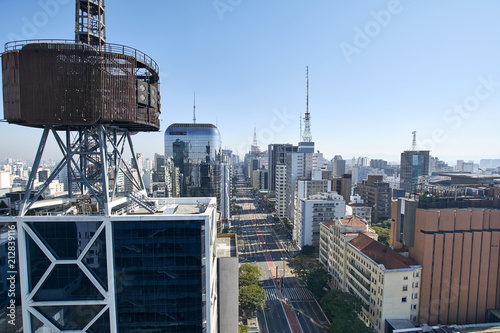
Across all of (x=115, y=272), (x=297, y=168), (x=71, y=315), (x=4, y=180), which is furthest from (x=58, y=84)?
(x=4, y=180)

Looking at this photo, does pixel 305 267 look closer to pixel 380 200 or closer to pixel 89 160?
pixel 89 160

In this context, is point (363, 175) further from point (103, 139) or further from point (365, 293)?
point (103, 139)

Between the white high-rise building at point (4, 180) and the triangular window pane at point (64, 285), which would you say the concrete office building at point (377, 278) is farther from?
the white high-rise building at point (4, 180)

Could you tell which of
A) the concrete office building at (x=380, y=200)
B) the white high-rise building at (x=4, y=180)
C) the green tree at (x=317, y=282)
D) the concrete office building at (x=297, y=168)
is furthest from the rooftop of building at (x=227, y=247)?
the white high-rise building at (x=4, y=180)

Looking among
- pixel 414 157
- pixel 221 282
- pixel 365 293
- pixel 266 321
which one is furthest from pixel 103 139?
pixel 414 157

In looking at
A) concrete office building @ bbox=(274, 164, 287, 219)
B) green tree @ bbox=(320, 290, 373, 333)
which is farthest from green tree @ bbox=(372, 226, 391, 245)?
concrete office building @ bbox=(274, 164, 287, 219)
